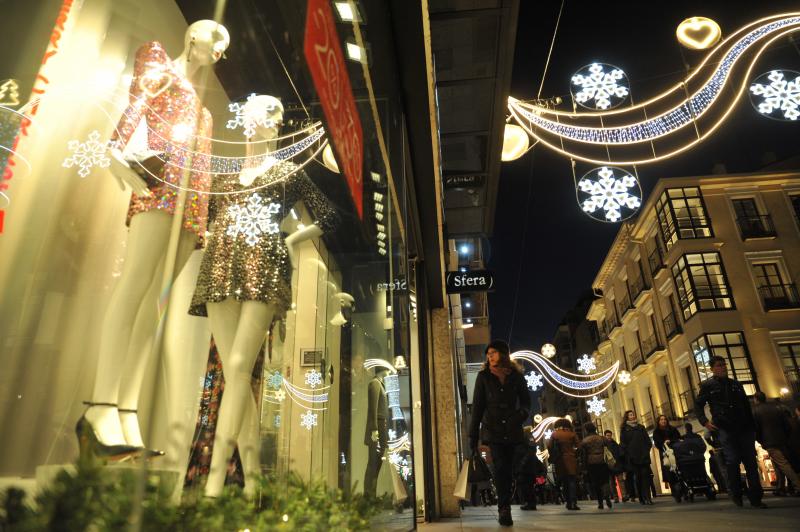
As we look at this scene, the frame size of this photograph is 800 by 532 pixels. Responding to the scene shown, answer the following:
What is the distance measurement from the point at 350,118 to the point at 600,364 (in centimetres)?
4264

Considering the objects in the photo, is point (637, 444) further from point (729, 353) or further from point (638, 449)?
point (729, 353)

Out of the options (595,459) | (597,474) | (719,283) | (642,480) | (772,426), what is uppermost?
(719,283)

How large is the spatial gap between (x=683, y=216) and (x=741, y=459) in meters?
22.4

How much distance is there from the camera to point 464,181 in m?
8.80

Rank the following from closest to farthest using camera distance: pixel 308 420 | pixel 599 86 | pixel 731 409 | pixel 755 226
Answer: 1. pixel 308 420
2. pixel 731 409
3. pixel 599 86
4. pixel 755 226

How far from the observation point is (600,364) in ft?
134

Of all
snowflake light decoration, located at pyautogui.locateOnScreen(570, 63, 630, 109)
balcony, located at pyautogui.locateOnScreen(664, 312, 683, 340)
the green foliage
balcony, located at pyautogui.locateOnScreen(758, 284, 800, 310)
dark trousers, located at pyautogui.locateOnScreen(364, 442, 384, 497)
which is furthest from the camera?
balcony, located at pyautogui.locateOnScreen(664, 312, 683, 340)

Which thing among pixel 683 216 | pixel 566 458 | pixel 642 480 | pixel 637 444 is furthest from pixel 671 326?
pixel 566 458

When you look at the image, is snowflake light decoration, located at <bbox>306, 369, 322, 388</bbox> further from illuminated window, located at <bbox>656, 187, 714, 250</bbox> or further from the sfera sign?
illuminated window, located at <bbox>656, 187, 714, 250</bbox>

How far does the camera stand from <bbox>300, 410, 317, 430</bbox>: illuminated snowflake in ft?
5.72

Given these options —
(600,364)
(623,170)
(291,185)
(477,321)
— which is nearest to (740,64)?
(623,170)

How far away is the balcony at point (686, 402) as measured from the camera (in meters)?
23.5

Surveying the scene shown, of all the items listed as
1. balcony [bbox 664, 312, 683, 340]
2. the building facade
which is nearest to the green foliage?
the building facade

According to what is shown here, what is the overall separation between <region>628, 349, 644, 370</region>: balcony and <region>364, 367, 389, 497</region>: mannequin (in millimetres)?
29268
